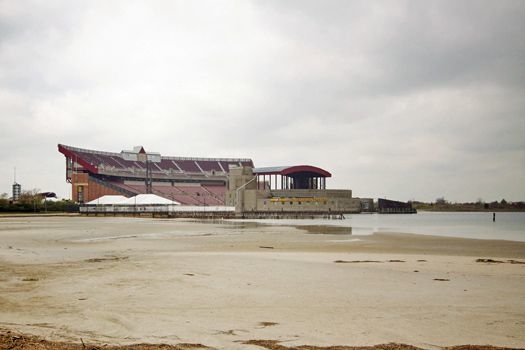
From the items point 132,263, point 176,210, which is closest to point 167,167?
point 176,210

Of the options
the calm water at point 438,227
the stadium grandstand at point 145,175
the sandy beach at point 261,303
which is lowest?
the calm water at point 438,227

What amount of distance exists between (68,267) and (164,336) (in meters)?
11.8

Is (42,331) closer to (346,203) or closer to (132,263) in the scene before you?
(132,263)

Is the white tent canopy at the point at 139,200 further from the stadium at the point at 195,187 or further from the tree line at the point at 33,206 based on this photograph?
the tree line at the point at 33,206

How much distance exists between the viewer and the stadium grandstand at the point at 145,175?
135250mm

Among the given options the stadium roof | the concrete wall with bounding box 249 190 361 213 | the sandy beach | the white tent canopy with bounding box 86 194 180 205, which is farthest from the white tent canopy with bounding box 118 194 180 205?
the sandy beach

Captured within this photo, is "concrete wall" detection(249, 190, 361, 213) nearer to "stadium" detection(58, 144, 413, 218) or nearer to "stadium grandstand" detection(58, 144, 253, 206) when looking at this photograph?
"stadium" detection(58, 144, 413, 218)

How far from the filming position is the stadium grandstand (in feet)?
444

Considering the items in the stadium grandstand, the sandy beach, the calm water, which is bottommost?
the calm water

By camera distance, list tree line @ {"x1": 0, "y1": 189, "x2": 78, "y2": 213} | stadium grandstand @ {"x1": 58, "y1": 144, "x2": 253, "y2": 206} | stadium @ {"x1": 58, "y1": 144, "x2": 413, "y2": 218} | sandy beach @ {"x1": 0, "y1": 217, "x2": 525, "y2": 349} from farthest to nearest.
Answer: stadium grandstand @ {"x1": 58, "y1": 144, "x2": 253, "y2": 206}
stadium @ {"x1": 58, "y1": 144, "x2": 413, "y2": 218}
tree line @ {"x1": 0, "y1": 189, "x2": 78, "y2": 213}
sandy beach @ {"x1": 0, "y1": 217, "x2": 525, "y2": 349}

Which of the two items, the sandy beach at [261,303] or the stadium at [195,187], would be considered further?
the stadium at [195,187]

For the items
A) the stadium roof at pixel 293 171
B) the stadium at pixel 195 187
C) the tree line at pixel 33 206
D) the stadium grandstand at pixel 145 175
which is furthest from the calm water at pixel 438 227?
the stadium grandstand at pixel 145 175

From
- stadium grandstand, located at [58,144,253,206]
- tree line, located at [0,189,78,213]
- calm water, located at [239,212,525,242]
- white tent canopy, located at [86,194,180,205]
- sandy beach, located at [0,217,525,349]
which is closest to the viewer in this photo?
sandy beach, located at [0,217,525,349]

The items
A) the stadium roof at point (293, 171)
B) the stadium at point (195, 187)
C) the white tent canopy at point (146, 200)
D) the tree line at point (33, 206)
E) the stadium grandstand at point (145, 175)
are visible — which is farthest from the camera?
the stadium roof at point (293, 171)
